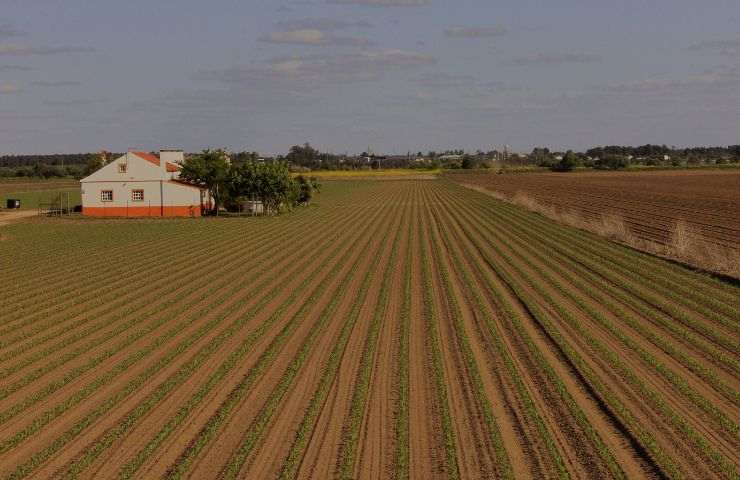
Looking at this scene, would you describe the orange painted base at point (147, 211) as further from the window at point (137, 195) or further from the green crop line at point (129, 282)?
the green crop line at point (129, 282)

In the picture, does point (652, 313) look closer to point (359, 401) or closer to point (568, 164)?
point (359, 401)

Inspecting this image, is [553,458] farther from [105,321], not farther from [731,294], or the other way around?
[731,294]

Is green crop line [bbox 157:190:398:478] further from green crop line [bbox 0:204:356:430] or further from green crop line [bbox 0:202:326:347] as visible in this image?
green crop line [bbox 0:202:326:347]

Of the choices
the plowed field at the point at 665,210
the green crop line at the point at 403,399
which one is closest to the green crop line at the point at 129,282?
the green crop line at the point at 403,399

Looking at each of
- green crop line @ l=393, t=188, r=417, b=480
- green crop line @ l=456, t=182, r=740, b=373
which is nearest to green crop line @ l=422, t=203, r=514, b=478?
green crop line @ l=393, t=188, r=417, b=480

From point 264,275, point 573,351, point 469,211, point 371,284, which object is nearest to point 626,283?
point 371,284

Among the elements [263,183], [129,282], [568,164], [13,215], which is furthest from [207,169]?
[568,164]
